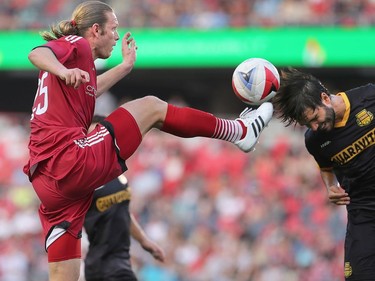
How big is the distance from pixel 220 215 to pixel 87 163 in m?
7.78

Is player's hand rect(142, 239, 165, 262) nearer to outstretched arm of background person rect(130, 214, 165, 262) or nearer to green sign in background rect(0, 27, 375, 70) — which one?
outstretched arm of background person rect(130, 214, 165, 262)

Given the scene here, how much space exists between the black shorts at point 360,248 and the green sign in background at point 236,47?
9.36 metres

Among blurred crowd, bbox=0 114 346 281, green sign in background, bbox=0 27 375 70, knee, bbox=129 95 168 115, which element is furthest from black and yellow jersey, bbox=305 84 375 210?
green sign in background, bbox=0 27 375 70

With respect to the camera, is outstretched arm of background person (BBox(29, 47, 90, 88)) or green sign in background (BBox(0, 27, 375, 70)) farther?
green sign in background (BBox(0, 27, 375, 70))

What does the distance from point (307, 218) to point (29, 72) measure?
815 cm

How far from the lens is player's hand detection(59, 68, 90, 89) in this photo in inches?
207

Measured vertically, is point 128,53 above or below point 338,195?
above

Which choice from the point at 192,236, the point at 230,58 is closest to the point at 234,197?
the point at 192,236

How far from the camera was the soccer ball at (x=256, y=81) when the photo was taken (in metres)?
6.11

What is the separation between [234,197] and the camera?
44.3 ft

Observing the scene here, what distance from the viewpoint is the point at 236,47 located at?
52.7 feet

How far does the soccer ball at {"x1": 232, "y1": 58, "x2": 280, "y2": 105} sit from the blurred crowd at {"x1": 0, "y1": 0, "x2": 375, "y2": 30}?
9399 mm

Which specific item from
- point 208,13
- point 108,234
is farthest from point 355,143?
point 208,13

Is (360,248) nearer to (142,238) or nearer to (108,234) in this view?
(142,238)
